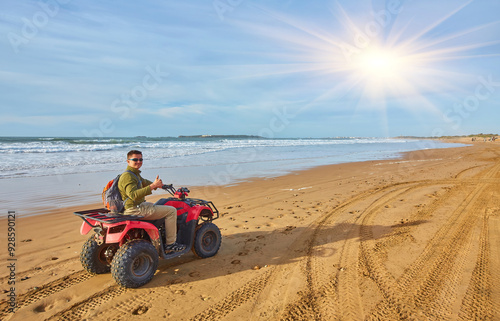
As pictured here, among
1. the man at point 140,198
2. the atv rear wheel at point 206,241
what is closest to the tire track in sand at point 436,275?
the atv rear wheel at point 206,241

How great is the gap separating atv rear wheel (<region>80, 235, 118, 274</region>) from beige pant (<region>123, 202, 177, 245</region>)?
2.48ft

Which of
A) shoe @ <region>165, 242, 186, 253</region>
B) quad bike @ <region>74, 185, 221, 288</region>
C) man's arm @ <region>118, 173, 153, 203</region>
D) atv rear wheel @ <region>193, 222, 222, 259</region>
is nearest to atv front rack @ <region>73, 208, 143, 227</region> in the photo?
quad bike @ <region>74, 185, 221, 288</region>

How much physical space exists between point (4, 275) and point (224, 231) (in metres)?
3.80

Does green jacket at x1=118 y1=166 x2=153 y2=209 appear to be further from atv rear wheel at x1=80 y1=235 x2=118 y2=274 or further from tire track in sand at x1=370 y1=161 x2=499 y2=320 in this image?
tire track in sand at x1=370 y1=161 x2=499 y2=320

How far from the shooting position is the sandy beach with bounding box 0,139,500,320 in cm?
336

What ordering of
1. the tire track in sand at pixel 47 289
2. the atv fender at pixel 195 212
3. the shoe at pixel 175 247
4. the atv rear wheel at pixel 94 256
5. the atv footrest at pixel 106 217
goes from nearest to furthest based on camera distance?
the tire track in sand at pixel 47 289
the atv footrest at pixel 106 217
the atv rear wheel at pixel 94 256
the shoe at pixel 175 247
the atv fender at pixel 195 212

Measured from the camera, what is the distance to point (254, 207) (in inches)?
325

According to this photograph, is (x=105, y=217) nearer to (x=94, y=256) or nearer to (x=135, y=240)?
(x=135, y=240)

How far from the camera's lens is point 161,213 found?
421 centimetres

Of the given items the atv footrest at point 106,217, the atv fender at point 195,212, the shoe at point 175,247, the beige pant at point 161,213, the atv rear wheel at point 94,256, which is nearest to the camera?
the atv footrest at point 106,217

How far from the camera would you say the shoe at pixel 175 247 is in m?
4.39

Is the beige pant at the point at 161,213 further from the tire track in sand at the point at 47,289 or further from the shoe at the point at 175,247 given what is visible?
the tire track in sand at the point at 47,289

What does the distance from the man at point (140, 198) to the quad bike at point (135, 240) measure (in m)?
0.11

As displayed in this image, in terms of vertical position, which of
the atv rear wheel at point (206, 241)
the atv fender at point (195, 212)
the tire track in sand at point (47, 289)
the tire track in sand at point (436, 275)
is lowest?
the tire track in sand at point (436, 275)
